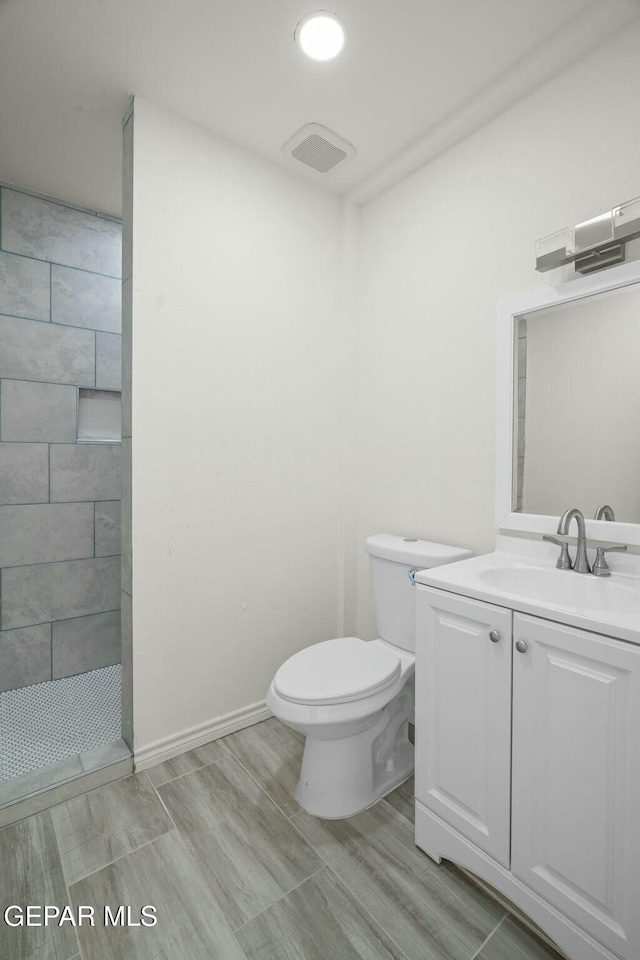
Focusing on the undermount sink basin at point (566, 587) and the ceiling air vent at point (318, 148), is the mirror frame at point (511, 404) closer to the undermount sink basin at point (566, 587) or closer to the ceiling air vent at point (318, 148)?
the undermount sink basin at point (566, 587)

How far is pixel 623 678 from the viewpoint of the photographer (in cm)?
95

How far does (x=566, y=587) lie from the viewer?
1.41 meters

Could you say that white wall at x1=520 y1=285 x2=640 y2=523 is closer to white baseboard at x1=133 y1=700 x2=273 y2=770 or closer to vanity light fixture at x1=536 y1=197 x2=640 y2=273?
vanity light fixture at x1=536 y1=197 x2=640 y2=273

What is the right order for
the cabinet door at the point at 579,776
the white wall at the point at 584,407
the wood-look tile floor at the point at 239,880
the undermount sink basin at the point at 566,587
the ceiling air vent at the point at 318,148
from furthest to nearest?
the ceiling air vent at the point at 318,148
the white wall at the point at 584,407
the undermount sink basin at the point at 566,587
the wood-look tile floor at the point at 239,880
the cabinet door at the point at 579,776

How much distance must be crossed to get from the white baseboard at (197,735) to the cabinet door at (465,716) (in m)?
0.90

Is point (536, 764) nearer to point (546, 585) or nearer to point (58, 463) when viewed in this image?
point (546, 585)

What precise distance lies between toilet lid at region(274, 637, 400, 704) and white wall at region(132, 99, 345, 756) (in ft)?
1.56

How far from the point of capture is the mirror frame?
1.47 m

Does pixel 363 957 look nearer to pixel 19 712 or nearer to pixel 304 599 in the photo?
pixel 304 599

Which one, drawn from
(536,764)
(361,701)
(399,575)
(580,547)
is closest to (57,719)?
(361,701)

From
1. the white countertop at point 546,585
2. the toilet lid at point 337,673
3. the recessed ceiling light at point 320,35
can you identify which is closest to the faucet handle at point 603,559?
the white countertop at point 546,585

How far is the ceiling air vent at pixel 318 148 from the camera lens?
1867 millimetres

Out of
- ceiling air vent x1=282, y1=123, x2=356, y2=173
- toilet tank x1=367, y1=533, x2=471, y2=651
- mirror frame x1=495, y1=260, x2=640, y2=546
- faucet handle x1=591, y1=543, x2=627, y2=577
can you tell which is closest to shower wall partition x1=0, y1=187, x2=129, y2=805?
ceiling air vent x1=282, y1=123, x2=356, y2=173

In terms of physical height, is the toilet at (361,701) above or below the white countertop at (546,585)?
below
